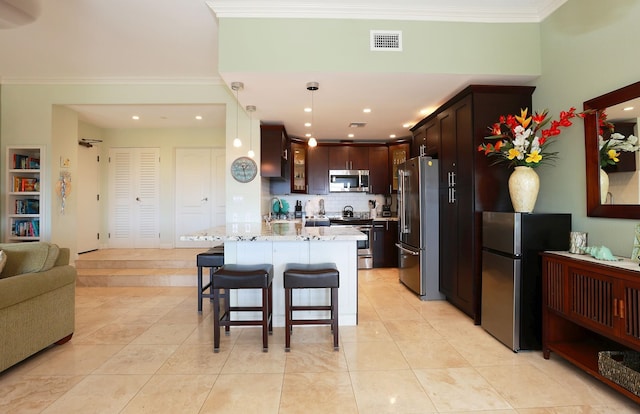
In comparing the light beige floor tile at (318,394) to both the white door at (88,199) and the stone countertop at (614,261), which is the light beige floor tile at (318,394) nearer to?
the stone countertop at (614,261)

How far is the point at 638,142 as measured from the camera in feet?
6.69

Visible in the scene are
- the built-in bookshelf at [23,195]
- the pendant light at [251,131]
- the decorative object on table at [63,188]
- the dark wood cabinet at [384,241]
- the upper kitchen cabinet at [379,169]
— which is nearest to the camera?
the pendant light at [251,131]

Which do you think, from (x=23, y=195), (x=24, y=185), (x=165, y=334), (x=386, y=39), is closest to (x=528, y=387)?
(x=165, y=334)

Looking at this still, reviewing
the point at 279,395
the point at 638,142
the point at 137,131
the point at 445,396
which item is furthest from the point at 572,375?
the point at 137,131

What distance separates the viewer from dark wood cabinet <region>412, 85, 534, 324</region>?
303 cm

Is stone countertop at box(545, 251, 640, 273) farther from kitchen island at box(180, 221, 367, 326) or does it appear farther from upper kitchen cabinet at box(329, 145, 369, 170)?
upper kitchen cabinet at box(329, 145, 369, 170)

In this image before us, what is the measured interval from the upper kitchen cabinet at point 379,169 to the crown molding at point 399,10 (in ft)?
10.3

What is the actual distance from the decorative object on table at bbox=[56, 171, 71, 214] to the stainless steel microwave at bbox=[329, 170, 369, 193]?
Answer: 4.28 m

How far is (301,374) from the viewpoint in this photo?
2.12 m

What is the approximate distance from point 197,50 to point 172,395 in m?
3.50

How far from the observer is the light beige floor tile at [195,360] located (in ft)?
7.14

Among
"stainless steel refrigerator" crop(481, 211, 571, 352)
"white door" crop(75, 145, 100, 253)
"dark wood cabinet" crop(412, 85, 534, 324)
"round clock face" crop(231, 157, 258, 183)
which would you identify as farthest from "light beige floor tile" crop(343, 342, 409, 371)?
"white door" crop(75, 145, 100, 253)

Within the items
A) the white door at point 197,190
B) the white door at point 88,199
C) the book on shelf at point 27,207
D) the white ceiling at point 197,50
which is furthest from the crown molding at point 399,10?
the white door at point 88,199

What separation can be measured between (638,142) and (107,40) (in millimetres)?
4894
